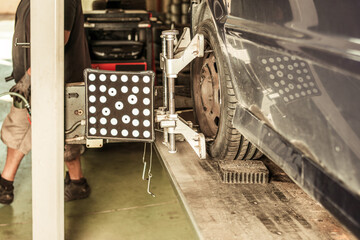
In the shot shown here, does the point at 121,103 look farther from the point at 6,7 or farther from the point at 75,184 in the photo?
the point at 6,7

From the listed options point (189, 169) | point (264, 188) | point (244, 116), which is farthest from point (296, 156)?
point (189, 169)

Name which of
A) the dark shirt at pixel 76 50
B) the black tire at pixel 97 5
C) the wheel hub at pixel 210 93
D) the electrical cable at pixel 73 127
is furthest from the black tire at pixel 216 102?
the black tire at pixel 97 5

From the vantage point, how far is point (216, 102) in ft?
7.20

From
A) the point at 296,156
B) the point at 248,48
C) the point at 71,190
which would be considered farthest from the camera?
the point at 71,190

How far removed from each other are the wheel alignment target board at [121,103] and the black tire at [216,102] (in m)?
0.33

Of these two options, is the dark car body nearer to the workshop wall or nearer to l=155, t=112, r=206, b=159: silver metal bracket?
l=155, t=112, r=206, b=159: silver metal bracket

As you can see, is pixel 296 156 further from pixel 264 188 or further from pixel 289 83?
pixel 264 188

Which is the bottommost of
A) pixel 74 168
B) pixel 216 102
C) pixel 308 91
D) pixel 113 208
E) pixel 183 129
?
pixel 113 208

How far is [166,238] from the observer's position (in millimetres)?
2480

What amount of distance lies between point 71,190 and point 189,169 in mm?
1256

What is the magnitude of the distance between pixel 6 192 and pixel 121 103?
1.50m

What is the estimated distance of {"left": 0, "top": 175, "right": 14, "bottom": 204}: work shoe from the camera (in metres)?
2.85

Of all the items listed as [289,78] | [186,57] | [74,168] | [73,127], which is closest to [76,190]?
[74,168]

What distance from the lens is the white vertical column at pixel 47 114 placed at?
1827mm
